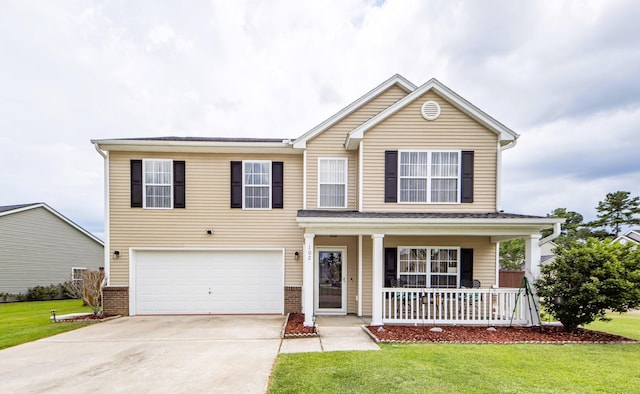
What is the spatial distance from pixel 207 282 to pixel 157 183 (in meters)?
3.84

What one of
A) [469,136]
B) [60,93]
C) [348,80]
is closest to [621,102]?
[469,136]

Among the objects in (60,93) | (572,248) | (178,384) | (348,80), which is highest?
(348,80)

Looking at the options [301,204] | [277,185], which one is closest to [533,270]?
[301,204]

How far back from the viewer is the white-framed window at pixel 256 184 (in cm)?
1048

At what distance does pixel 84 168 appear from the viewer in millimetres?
23562

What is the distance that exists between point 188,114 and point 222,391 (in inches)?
710

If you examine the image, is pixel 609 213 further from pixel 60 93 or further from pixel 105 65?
pixel 60 93

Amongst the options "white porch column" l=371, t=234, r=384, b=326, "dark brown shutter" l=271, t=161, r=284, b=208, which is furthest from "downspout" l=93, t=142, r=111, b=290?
"white porch column" l=371, t=234, r=384, b=326

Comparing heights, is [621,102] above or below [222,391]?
above

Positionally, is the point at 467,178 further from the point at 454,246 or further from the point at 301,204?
the point at 301,204

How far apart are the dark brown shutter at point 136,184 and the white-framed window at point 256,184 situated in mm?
3531

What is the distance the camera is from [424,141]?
9.55 m

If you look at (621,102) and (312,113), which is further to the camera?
(312,113)

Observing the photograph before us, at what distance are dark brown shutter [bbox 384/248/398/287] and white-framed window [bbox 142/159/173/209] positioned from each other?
296 inches
